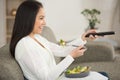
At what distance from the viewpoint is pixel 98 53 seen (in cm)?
278

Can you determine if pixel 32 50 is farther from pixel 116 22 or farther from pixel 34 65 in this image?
pixel 116 22

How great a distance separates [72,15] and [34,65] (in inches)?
121

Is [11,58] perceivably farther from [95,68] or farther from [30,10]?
[95,68]

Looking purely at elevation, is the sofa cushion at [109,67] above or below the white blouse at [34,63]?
below

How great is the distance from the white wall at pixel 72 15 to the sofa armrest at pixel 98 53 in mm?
1799

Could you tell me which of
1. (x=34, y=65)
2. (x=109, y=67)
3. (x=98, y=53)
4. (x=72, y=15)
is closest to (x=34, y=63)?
(x=34, y=65)

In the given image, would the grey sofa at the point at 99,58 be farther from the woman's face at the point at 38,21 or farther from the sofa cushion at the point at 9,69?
the woman's face at the point at 38,21

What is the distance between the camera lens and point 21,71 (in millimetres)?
1645

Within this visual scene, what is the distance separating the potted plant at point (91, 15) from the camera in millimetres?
4250

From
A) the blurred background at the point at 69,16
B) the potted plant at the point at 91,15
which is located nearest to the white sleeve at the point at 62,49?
the potted plant at the point at 91,15

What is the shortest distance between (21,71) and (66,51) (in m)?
0.64

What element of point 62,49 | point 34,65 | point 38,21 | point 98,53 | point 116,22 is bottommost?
point 116,22

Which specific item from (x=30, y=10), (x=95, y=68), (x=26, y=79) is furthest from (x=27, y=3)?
(x=95, y=68)

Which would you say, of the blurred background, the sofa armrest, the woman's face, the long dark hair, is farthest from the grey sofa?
the blurred background
